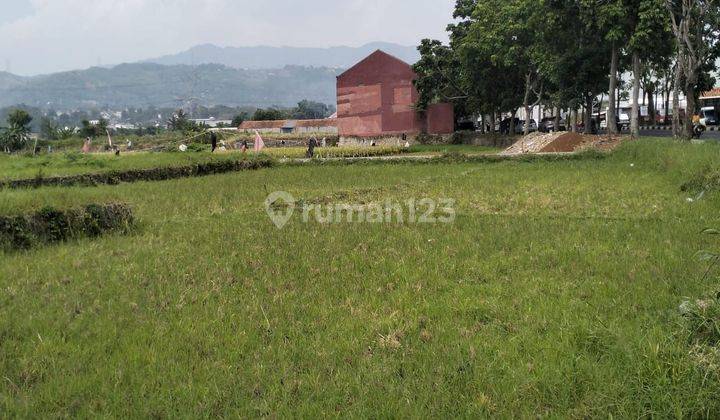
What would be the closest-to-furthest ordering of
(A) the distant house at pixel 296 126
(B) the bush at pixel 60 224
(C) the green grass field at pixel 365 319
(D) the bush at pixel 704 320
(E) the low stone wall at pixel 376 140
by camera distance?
(C) the green grass field at pixel 365 319, (D) the bush at pixel 704 320, (B) the bush at pixel 60 224, (E) the low stone wall at pixel 376 140, (A) the distant house at pixel 296 126

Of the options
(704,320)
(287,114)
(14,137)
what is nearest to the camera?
(704,320)

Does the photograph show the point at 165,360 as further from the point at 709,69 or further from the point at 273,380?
the point at 709,69

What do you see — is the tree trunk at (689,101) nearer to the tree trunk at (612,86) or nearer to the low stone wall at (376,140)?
the tree trunk at (612,86)

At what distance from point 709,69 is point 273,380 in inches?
1048

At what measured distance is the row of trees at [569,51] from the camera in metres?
19.5

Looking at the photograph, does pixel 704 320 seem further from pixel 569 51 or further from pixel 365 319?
pixel 569 51

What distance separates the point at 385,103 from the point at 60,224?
3816cm

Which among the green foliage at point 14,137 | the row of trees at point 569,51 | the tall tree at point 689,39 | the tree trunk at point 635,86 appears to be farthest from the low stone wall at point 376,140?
the green foliage at point 14,137

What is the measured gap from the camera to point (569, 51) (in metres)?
25.7

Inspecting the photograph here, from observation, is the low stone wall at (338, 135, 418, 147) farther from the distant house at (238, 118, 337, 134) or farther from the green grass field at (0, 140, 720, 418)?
the green grass field at (0, 140, 720, 418)

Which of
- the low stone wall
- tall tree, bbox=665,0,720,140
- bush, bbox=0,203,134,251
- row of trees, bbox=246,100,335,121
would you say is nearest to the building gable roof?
the low stone wall

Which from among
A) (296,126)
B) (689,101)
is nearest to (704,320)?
(689,101)

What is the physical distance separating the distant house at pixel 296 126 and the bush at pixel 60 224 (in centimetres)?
5239

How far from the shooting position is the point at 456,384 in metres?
3.38
